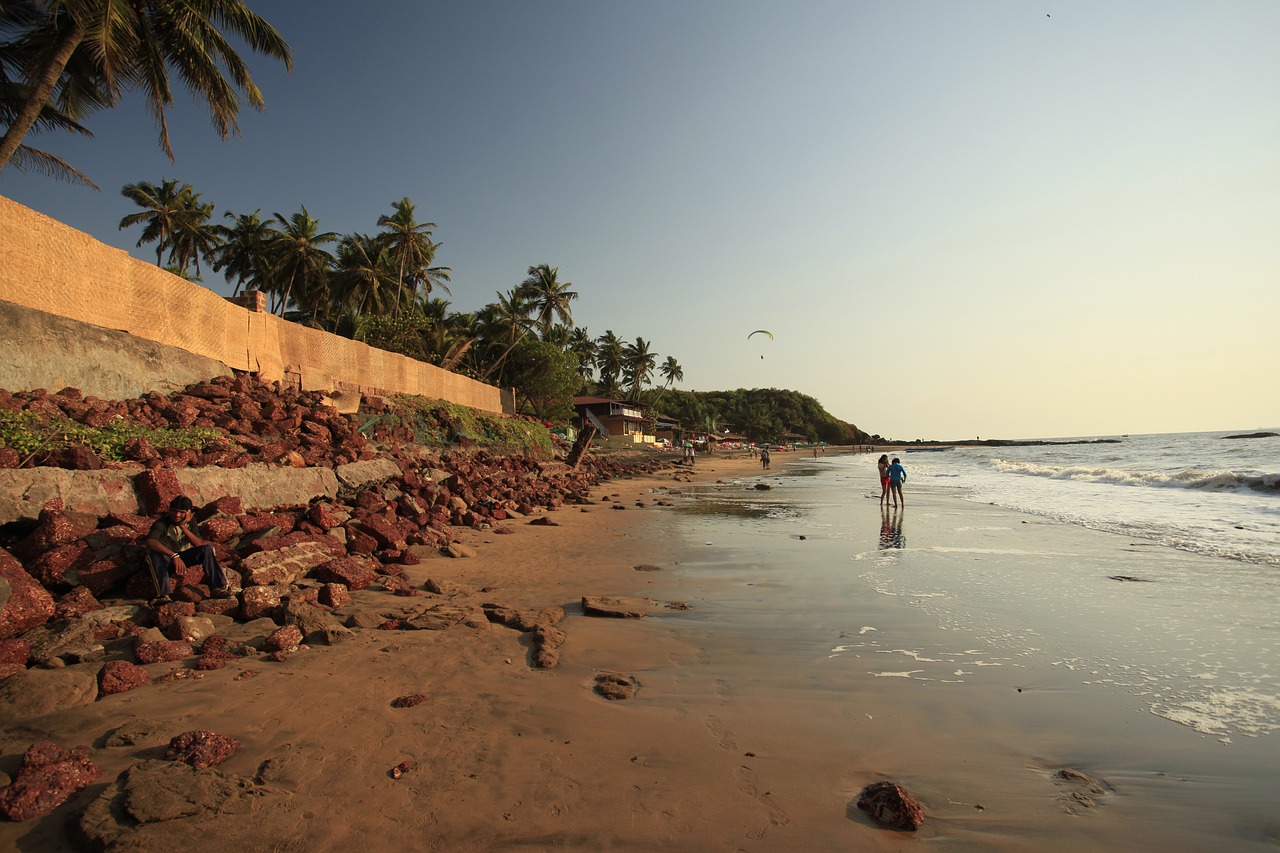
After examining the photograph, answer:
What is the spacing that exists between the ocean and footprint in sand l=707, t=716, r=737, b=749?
3.35 feet

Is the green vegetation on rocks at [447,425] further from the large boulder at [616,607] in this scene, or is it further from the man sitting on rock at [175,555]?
the large boulder at [616,607]

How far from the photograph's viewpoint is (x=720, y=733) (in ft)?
11.6

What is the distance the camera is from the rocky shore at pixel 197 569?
343 cm

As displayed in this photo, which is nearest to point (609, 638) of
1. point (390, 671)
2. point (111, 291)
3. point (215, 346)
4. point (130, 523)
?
point (390, 671)

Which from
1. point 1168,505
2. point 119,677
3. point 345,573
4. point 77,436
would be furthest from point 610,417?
point 119,677

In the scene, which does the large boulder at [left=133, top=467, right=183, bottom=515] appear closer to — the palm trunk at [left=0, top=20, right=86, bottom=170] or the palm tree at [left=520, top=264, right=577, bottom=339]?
the palm trunk at [left=0, top=20, right=86, bottom=170]

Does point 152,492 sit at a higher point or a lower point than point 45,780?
higher

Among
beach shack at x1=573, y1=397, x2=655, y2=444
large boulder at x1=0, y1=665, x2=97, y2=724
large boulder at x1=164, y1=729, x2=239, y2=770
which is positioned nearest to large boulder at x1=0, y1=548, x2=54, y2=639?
large boulder at x1=0, y1=665, x2=97, y2=724

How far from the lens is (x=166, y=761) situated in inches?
113

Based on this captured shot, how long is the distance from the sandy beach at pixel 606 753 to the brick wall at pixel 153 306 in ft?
27.5

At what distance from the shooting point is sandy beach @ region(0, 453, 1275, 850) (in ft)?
8.51

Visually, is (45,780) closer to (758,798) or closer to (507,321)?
(758,798)

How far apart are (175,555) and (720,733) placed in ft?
15.7

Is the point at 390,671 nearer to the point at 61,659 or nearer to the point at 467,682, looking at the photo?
the point at 467,682
